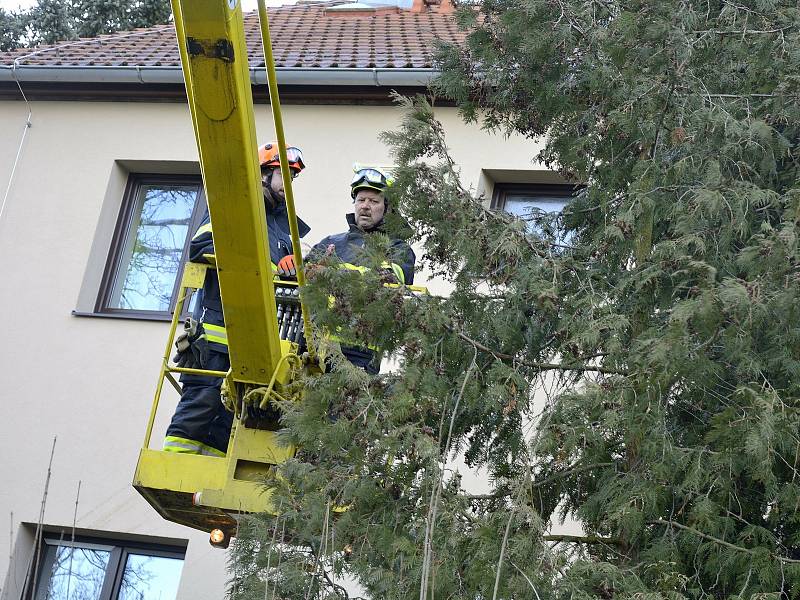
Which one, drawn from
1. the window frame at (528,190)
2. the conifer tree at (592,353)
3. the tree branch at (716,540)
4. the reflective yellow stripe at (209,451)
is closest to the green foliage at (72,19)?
the window frame at (528,190)

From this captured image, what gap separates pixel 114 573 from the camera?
36.0ft

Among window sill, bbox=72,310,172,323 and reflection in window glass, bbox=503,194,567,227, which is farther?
reflection in window glass, bbox=503,194,567,227

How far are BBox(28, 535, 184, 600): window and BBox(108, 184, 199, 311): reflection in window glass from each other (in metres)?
2.20

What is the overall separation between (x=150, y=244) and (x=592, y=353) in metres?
7.47

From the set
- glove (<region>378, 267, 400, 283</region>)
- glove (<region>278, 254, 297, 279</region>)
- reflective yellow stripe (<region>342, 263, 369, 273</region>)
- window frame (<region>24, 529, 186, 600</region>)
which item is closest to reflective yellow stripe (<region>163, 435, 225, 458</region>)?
glove (<region>278, 254, 297, 279</region>)

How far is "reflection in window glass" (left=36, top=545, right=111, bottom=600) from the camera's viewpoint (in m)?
10.9

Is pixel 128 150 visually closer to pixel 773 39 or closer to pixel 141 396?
pixel 141 396

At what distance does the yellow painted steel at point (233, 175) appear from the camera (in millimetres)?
5773

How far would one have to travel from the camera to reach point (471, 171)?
1156cm

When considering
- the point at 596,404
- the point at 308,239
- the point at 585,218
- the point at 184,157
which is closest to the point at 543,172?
the point at 308,239

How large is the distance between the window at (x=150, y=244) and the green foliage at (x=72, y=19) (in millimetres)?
7377

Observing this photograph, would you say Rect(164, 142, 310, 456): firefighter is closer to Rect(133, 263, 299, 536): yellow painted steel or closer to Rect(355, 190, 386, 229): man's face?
Rect(133, 263, 299, 536): yellow painted steel

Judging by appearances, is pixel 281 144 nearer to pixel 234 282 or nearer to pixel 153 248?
pixel 234 282

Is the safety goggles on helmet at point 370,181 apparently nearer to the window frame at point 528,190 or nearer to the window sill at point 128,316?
the window frame at point 528,190
